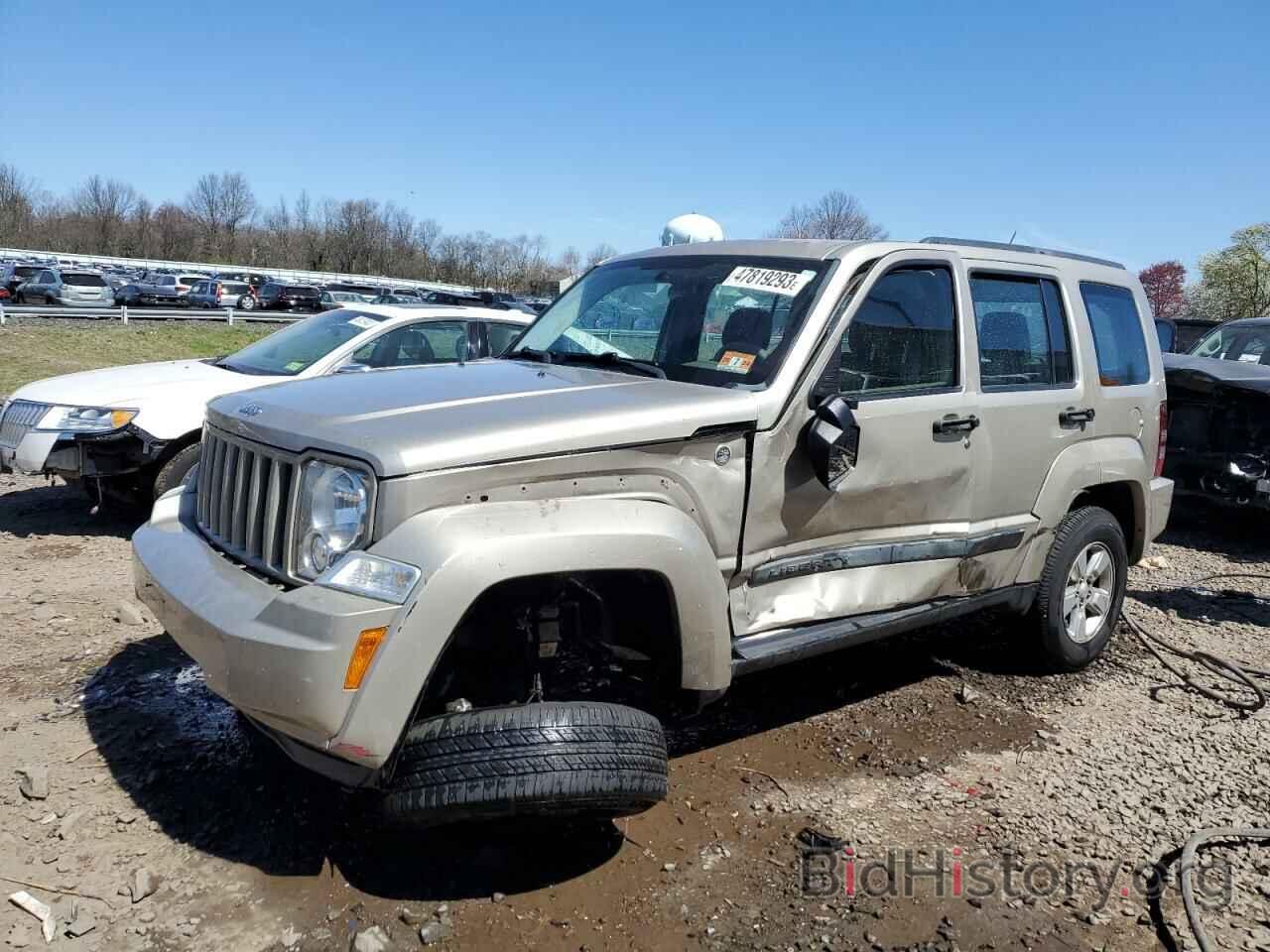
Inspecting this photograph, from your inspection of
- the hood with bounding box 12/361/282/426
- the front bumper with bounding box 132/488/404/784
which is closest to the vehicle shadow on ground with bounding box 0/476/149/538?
the hood with bounding box 12/361/282/426

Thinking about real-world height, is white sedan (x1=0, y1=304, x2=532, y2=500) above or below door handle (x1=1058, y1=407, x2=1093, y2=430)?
below

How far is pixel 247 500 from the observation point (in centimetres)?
304

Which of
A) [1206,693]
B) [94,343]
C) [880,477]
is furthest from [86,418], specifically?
[94,343]

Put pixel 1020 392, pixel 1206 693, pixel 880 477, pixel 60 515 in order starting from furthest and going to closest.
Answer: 1. pixel 60 515
2. pixel 1206 693
3. pixel 1020 392
4. pixel 880 477

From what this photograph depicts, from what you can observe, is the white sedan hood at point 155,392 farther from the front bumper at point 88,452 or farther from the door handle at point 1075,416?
the door handle at point 1075,416

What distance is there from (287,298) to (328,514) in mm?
45265

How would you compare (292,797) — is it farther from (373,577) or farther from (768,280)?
(768,280)

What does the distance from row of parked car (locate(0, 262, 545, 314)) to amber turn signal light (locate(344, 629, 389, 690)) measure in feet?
105

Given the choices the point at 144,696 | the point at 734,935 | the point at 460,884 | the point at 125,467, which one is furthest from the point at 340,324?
the point at 734,935

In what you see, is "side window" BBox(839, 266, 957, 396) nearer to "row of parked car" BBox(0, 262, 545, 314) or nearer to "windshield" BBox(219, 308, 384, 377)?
"windshield" BBox(219, 308, 384, 377)

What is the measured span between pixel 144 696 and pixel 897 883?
318cm

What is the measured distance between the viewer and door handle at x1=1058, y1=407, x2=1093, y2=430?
4.44 m

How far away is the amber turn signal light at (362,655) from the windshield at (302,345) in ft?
15.7

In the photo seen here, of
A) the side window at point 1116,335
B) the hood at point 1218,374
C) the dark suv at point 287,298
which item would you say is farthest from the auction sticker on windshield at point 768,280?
the dark suv at point 287,298
